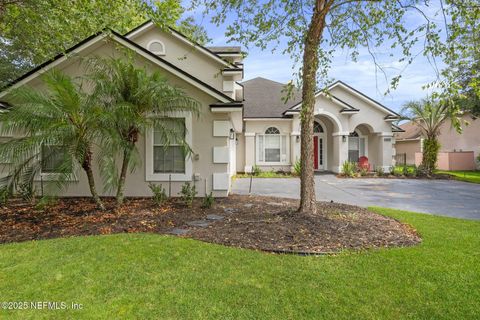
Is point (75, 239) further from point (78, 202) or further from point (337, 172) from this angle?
point (337, 172)

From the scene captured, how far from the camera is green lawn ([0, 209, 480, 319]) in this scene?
3.42 m

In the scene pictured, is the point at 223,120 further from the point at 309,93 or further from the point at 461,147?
the point at 461,147

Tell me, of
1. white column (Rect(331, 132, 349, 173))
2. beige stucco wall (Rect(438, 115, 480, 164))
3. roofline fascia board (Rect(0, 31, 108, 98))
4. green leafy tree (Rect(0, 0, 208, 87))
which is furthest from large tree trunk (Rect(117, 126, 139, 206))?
beige stucco wall (Rect(438, 115, 480, 164))

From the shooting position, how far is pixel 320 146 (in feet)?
75.0

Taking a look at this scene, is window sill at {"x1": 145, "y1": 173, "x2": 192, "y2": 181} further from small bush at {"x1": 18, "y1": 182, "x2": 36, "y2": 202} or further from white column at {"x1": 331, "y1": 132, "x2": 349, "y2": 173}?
white column at {"x1": 331, "y1": 132, "x2": 349, "y2": 173}

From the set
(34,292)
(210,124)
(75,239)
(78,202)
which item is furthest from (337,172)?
(34,292)

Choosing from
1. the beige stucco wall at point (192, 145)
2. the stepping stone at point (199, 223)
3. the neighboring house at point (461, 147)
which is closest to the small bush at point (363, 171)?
the neighboring house at point (461, 147)

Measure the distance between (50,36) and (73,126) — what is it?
4.68 metres

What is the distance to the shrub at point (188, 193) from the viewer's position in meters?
8.73

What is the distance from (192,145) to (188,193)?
1660mm

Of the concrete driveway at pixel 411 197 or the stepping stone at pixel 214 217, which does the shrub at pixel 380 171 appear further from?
the stepping stone at pixel 214 217

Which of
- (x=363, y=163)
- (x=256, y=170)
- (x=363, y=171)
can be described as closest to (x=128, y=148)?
(x=256, y=170)

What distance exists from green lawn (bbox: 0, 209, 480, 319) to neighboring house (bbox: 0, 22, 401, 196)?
319cm

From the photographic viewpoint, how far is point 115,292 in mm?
3799
